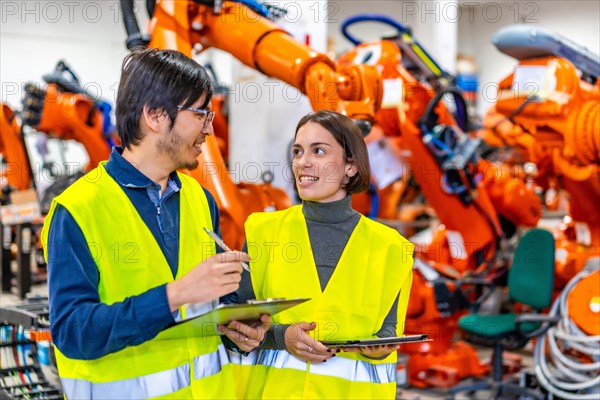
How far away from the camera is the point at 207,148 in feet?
10.6

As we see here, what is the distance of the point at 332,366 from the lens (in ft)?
6.55

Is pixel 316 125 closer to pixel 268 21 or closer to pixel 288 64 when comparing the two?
pixel 288 64

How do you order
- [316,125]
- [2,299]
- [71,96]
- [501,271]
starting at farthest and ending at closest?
[2,299] → [71,96] → [501,271] → [316,125]

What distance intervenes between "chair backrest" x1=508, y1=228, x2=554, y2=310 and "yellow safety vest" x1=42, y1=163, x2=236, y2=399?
3237 mm

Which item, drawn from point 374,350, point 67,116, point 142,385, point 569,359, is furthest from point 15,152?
point 142,385

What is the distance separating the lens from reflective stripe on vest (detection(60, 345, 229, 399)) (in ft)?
4.79

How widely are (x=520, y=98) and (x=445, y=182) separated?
80 centimetres

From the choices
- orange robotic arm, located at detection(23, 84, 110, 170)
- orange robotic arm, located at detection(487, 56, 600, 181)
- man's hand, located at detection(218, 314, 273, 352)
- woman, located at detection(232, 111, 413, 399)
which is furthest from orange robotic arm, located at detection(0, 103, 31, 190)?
man's hand, located at detection(218, 314, 273, 352)

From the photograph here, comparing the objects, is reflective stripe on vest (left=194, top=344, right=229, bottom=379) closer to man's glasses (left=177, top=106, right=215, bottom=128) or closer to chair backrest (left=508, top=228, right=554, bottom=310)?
man's glasses (left=177, top=106, right=215, bottom=128)

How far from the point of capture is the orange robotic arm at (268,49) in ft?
10.5

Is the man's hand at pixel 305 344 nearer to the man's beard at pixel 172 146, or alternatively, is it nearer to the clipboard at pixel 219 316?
the clipboard at pixel 219 316

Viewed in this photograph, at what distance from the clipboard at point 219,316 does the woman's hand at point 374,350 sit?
12.9 inches

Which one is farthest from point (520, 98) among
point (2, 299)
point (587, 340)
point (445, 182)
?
point (2, 299)

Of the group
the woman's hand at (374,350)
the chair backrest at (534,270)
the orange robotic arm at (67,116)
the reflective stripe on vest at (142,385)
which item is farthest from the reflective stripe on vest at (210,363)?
the orange robotic arm at (67,116)
